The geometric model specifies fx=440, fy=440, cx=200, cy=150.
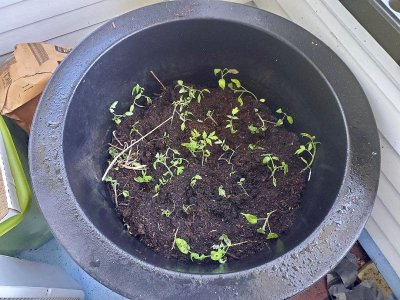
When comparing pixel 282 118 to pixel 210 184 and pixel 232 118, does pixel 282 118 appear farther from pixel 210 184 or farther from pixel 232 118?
pixel 210 184

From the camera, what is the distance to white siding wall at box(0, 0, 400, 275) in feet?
3.31

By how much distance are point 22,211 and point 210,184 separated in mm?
490

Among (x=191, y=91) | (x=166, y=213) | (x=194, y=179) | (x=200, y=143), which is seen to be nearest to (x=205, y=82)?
(x=191, y=91)

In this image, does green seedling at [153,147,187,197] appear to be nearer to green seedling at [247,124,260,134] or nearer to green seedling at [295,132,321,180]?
green seedling at [247,124,260,134]

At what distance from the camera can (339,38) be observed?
109 centimetres

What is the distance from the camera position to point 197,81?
1262 millimetres

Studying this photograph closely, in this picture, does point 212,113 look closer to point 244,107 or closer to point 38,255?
point 244,107

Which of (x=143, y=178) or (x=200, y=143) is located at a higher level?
(x=200, y=143)

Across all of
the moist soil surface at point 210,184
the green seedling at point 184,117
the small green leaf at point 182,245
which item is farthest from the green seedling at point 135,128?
the small green leaf at point 182,245

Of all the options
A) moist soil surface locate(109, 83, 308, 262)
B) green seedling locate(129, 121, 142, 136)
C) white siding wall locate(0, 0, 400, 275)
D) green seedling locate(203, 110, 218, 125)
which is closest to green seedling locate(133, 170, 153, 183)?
moist soil surface locate(109, 83, 308, 262)

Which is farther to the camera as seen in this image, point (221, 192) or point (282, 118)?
point (282, 118)

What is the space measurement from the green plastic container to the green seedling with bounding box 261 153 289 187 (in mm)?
629

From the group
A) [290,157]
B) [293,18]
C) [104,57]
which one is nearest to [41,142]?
[104,57]

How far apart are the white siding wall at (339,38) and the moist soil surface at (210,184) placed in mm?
230
